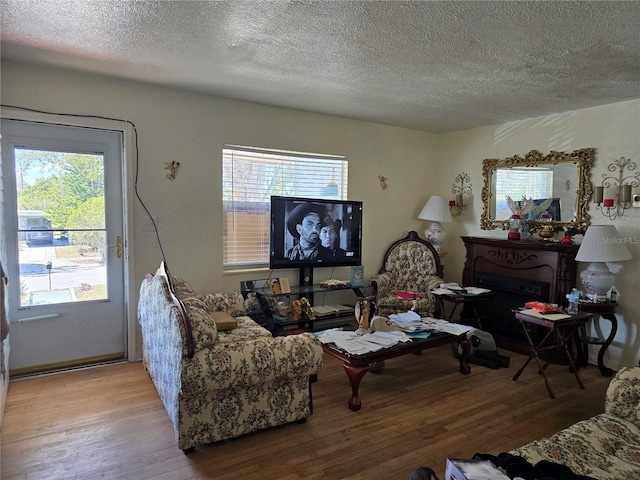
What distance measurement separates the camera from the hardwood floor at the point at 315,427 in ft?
7.07

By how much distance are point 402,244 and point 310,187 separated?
135 centimetres

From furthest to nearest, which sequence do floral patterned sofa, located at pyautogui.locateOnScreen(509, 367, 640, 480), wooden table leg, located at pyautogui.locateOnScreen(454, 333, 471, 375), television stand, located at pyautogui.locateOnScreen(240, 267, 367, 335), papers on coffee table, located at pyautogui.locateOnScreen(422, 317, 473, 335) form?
television stand, located at pyautogui.locateOnScreen(240, 267, 367, 335), wooden table leg, located at pyautogui.locateOnScreen(454, 333, 471, 375), papers on coffee table, located at pyautogui.locateOnScreen(422, 317, 473, 335), floral patterned sofa, located at pyautogui.locateOnScreen(509, 367, 640, 480)

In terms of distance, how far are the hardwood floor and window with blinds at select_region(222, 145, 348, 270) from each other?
1.44 m

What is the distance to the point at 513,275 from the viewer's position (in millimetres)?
4246

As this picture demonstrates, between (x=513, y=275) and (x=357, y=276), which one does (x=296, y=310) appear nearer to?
(x=357, y=276)

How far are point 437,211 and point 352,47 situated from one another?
9.29ft

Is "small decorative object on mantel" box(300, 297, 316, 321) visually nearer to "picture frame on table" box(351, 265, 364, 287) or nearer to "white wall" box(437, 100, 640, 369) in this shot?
"picture frame on table" box(351, 265, 364, 287)

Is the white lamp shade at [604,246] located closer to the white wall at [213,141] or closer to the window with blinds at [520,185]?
the white wall at [213,141]

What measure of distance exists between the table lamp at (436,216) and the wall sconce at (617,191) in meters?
1.58

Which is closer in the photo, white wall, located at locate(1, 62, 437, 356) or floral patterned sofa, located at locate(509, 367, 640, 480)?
floral patterned sofa, located at locate(509, 367, 640, 480)

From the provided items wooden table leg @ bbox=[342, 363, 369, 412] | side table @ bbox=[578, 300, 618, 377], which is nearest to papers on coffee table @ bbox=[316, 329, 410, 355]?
wooden table leg @ bbox=[342, 363, 369, 412]

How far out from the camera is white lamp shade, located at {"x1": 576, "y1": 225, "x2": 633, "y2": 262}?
3357mm

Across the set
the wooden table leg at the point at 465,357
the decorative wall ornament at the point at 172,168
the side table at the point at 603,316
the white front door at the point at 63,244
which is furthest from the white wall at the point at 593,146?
the white front door at the point at 63,244

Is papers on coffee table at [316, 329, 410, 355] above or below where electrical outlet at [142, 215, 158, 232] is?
below
